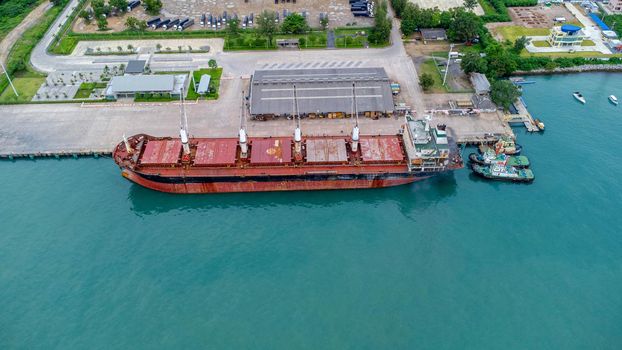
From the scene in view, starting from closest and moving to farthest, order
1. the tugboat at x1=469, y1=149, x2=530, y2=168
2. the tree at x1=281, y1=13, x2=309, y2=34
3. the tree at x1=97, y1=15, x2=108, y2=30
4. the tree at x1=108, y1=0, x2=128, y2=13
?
the tugboat at x1=469, y1=149, x2=530, y2=168 → the tree at x1=281, y1=13, x2=309, y2=34 → the tree at x1=97, y1=15, x2=108, y2=30 → the tree at x1=108, y1=0, x2=128, y2=13

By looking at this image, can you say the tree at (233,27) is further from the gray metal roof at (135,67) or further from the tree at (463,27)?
the tree at (463,27)

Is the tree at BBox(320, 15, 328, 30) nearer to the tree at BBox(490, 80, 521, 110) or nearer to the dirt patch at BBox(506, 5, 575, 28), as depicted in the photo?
the tree at BBox(490, 80, 521, 110)

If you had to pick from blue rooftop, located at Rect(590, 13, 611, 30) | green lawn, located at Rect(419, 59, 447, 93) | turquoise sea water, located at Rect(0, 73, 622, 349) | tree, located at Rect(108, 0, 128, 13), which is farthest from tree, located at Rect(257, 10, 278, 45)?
blue rooftop, located at Rect(590, 13, 611, 30)

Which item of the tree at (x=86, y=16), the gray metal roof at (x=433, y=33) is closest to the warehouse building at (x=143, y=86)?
the tree at (x=86, y=16)

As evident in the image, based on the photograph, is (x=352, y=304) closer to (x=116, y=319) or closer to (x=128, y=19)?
(x=116, y=319)

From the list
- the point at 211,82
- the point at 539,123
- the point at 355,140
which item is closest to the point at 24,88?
the point at 211,82

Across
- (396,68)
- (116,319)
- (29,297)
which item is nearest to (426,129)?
(396,68)
